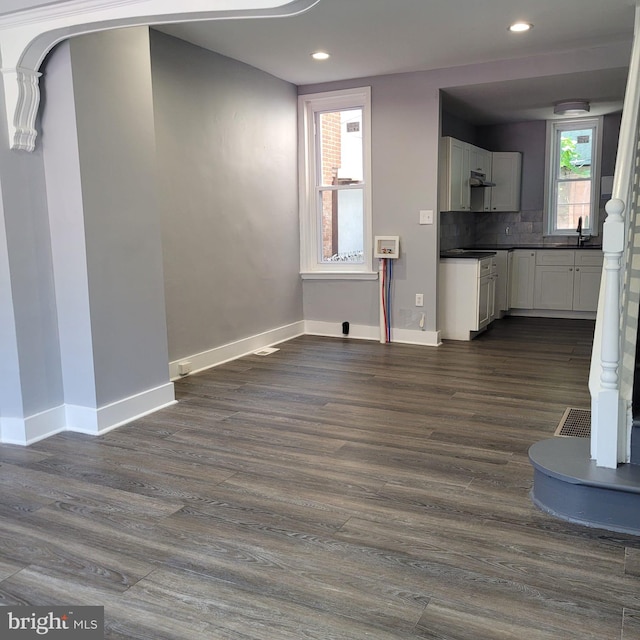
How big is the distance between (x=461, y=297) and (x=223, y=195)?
2.44m

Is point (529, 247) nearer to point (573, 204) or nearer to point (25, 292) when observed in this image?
point (573, 204)

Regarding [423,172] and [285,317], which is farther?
[285,317]

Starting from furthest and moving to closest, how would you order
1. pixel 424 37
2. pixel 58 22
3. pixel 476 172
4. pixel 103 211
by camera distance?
pixel 476 172, pixel 424 37, pixel 103 211, pixel 58 22

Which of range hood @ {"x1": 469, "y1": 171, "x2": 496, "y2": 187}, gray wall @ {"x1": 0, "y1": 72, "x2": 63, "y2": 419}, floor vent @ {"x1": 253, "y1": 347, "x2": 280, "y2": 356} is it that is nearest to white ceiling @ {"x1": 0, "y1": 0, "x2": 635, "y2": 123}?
gray wall @ {"x1": 0, "y1": 72, "x2": 63, "y2": 419}

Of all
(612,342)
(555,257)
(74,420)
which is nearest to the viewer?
(612,342)

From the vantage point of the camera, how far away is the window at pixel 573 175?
7.35 meters

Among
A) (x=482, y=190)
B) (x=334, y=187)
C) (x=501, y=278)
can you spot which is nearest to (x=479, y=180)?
(x=482, y=190)

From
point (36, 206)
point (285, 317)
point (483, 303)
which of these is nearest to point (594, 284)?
point (483, 303)

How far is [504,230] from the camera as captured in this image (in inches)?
310

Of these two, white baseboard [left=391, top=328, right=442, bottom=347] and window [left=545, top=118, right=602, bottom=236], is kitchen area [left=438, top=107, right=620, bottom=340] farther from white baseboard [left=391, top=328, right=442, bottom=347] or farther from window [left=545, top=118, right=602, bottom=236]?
white baseboard [left=391, top=328, right=442, bottom=347]

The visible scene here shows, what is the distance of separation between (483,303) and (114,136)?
153 inches

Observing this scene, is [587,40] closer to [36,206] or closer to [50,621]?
[36,206]

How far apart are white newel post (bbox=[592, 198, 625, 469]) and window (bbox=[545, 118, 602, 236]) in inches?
220

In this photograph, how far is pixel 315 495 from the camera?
2645mm
